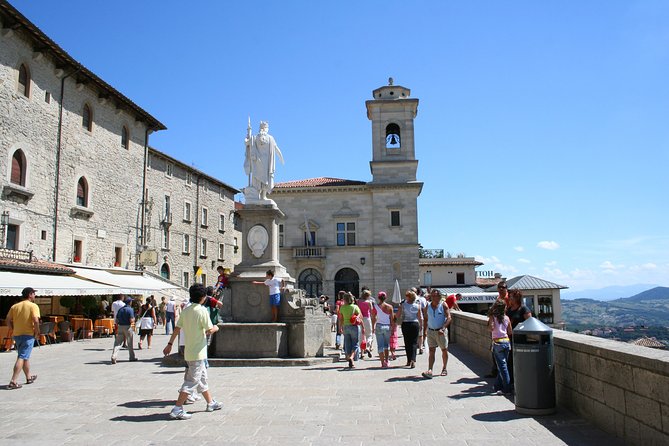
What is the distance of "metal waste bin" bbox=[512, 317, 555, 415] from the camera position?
6.74 m

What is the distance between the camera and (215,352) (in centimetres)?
1203

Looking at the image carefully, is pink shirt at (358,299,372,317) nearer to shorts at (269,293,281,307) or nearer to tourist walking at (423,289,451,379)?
shorts at (269,293,281,307)

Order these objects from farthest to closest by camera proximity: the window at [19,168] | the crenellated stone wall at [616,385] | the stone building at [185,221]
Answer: the stone building at [185,221] < the window at [19,168] < the crenellated stone wall at [616,385]

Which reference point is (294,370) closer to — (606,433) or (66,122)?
(606,433)

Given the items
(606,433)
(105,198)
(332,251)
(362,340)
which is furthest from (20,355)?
(332,251)

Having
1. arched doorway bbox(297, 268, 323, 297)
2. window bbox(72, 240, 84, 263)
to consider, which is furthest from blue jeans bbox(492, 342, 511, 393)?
arched doorway bbox(297, 268, 323, 297)

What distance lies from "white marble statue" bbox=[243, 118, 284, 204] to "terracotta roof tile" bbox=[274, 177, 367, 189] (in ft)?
92.5

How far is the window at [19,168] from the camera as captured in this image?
21330 millimetres

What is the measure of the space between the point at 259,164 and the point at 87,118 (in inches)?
679

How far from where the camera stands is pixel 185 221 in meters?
38.1

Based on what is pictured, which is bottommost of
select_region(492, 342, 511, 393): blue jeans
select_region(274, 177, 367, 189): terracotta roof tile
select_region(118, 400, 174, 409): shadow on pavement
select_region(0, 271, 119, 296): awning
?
select_region(118, 400, 174, 409): shadow on pavement

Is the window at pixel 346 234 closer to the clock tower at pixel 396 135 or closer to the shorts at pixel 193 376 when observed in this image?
the clock tower at pixel 396 135

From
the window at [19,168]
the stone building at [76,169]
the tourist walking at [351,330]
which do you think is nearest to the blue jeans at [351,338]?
the tourist walking at [351,330]

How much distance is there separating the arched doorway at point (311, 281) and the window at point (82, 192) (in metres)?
19.1
